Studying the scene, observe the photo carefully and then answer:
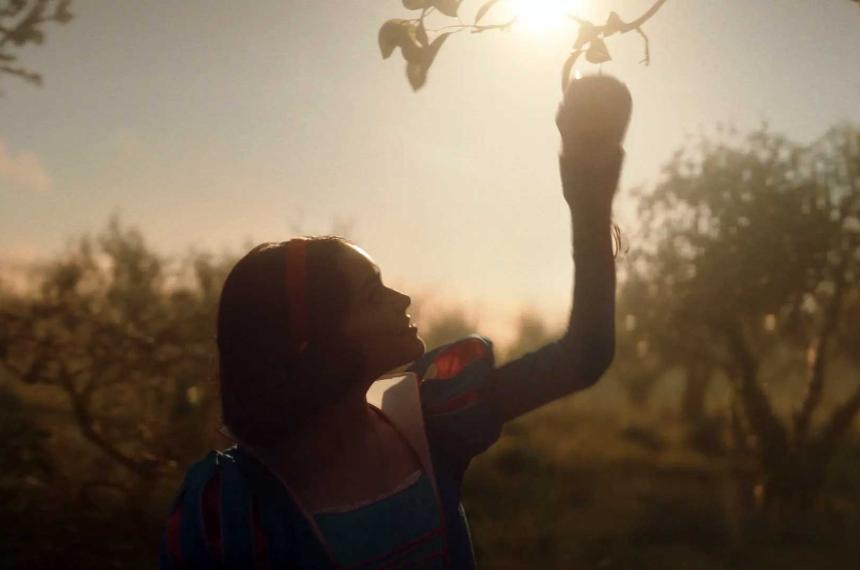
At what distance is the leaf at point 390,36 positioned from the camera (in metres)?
1.78

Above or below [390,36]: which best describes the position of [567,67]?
below

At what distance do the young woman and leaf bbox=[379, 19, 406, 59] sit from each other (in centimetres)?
44

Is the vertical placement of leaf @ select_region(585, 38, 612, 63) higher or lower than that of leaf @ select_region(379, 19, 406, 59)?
lower

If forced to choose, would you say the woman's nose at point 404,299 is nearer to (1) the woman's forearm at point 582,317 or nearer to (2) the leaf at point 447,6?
(1) the woman's forearm at point 582,317

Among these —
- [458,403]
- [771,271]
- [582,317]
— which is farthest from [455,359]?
[771,271]

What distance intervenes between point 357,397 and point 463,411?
0.55 feet

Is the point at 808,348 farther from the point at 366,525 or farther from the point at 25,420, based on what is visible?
the point at 366,525

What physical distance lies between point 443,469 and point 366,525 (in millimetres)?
165

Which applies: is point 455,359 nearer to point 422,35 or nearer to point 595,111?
point 595,111

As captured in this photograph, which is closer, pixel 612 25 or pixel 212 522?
pixel 212 522

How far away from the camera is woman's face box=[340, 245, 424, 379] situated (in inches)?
58.4

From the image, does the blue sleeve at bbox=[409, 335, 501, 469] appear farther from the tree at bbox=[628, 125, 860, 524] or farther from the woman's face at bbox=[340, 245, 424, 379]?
the tree at bbox=[628, 125, 860, 524]

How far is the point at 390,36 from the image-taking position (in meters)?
1.78

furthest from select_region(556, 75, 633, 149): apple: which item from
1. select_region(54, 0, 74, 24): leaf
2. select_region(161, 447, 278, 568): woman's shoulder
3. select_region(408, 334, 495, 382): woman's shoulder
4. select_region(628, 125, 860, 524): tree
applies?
select_region(628, 125, 860, 524): tree
